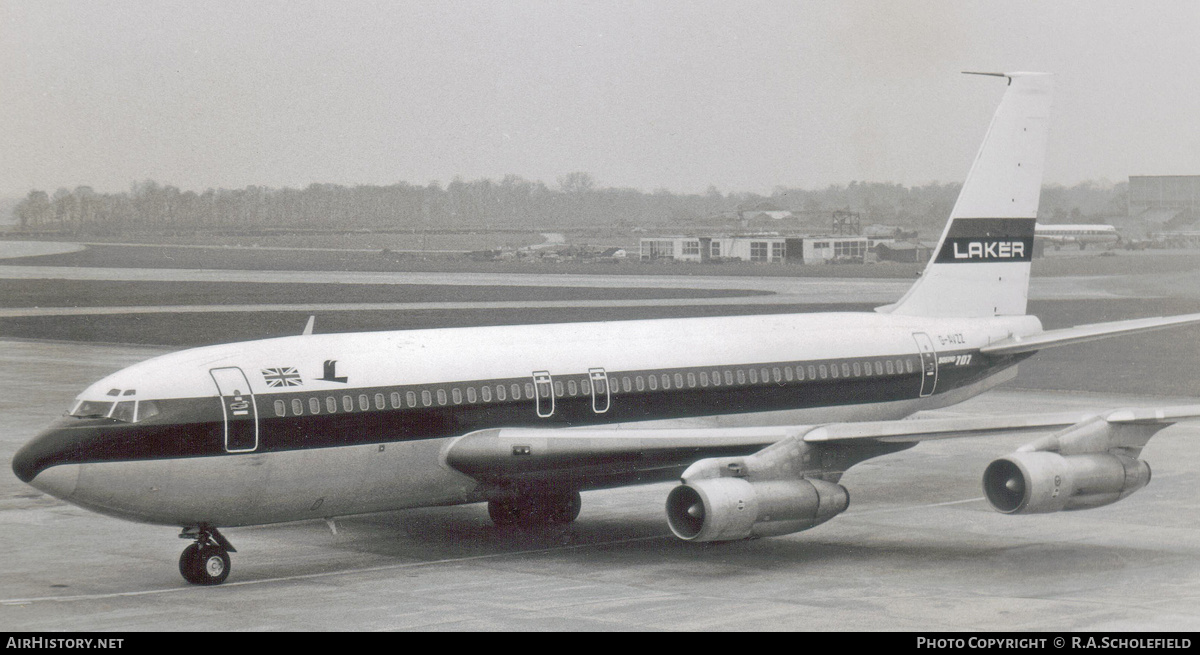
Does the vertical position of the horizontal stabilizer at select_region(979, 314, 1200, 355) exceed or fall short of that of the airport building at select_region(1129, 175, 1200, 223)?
it falls short

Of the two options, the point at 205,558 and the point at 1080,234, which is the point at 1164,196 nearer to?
the point at 1080,234

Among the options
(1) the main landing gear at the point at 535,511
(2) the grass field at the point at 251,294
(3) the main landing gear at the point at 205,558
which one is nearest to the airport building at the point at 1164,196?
(2) the grass field at the point at 251,294

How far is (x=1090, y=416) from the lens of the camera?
23.0 m

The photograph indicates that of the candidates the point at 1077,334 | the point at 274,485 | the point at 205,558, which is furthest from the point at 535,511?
the point at 1077,334

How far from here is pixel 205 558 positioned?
2123 centimetres

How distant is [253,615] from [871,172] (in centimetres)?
6551

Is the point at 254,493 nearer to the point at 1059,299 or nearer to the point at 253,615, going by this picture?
the point at 253,615

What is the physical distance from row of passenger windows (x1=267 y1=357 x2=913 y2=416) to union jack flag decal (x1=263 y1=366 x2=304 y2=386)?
29cm

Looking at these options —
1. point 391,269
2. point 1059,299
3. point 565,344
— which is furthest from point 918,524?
point 391,269

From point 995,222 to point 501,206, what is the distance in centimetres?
5233

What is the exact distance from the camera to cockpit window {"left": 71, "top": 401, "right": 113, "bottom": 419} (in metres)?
20.5

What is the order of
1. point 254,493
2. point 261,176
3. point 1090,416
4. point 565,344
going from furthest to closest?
point 261,176, point 565,344, point 1090,416, point 254,493

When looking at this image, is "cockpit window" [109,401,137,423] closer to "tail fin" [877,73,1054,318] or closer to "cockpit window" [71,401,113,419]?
"cockpit window" [71,401,113,419]
